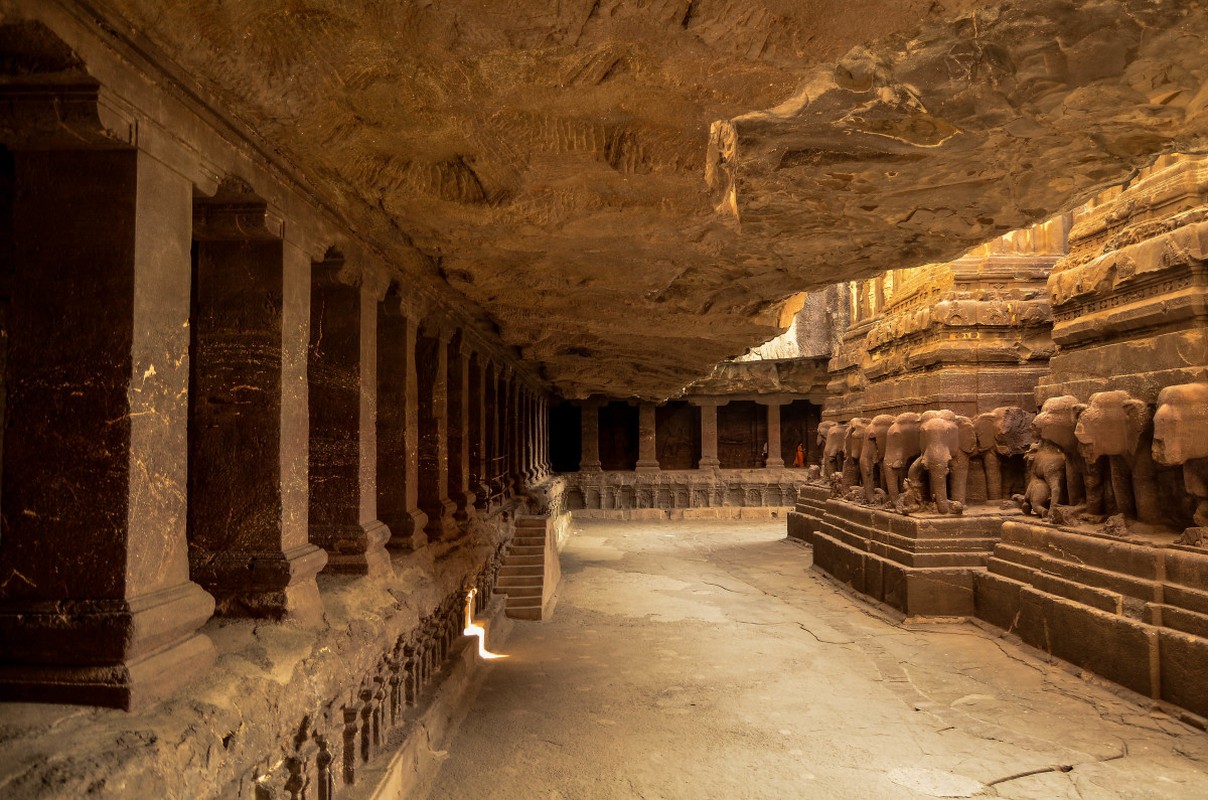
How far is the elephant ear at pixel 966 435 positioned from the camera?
945cm

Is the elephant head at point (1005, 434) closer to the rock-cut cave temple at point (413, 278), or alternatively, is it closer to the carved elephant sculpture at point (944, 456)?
the carved elephant sculpture at point (944, 456)

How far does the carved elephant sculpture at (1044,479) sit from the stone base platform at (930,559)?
515 millimetres

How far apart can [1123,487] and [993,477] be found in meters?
2.55


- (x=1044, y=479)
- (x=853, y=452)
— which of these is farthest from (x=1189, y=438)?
(x=853, y=452)

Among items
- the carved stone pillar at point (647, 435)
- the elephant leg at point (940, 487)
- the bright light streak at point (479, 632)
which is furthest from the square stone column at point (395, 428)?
the carved stone pillar at point (647, 435)

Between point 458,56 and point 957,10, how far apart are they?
5.52 ft

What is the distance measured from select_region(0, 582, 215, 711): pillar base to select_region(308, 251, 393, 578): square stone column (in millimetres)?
2170

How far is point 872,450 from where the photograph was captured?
10953 mm

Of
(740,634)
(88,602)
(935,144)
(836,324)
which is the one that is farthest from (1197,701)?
(836,324)

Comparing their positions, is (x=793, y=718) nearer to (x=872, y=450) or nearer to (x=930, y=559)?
(x=930, y=559)

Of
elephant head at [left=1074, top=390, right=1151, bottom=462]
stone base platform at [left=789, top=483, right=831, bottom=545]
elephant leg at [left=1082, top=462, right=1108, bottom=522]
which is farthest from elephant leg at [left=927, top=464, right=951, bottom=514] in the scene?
stone base platform at [left=789, top=483, right=831, bottom=545]

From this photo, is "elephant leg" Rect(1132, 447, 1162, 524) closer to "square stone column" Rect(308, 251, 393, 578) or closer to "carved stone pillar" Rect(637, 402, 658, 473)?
"square stone column" Rect(308, 251, 393, 578)

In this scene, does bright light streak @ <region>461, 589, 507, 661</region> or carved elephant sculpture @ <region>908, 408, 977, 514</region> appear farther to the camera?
carved elephant sculpture @ <region>908, 408, 977, 514</region>

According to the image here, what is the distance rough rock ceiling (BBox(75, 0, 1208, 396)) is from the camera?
7.97ft
